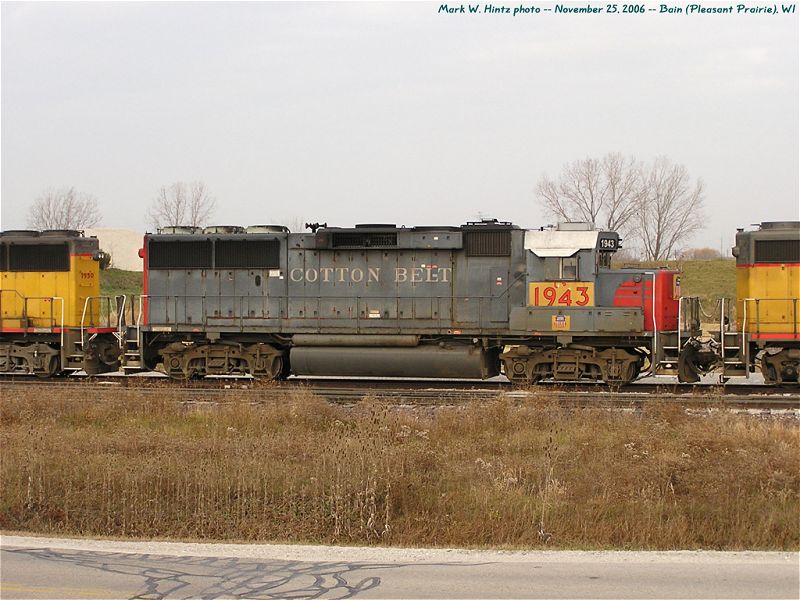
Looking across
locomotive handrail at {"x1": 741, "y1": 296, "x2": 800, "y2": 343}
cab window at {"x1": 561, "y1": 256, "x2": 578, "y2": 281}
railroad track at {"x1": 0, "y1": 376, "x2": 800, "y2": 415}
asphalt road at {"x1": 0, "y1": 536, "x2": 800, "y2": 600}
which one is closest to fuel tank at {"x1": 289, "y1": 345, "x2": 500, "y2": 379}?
railroad track at {"x1": 0, "y1": 376, "x2": 800, "y2": 415}

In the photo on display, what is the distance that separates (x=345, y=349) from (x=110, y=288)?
129ft

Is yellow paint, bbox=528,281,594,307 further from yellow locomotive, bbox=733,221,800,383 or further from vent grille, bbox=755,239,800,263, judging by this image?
vent grille, bbox=755,239,800,263

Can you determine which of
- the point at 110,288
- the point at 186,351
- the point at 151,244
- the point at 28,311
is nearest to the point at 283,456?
the point at 186,351

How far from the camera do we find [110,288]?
55281 millimetres

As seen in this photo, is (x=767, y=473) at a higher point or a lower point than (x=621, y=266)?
lower

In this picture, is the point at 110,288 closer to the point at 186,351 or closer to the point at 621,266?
the point at 186,351

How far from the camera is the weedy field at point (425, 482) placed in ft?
32.4

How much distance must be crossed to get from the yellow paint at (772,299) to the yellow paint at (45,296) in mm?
15434

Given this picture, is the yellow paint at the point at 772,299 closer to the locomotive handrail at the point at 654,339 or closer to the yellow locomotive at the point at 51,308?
the locomotive handrail at the point at 654,339

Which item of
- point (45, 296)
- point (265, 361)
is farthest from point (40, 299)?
point (265, 361)

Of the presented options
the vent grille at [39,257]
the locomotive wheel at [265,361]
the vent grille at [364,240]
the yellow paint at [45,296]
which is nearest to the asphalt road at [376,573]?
the locomotive wheel at [265,361]

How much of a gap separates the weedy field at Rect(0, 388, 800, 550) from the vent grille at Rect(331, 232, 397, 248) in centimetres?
626

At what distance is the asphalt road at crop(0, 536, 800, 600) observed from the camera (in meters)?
6.84

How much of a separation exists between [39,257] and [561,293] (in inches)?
509
